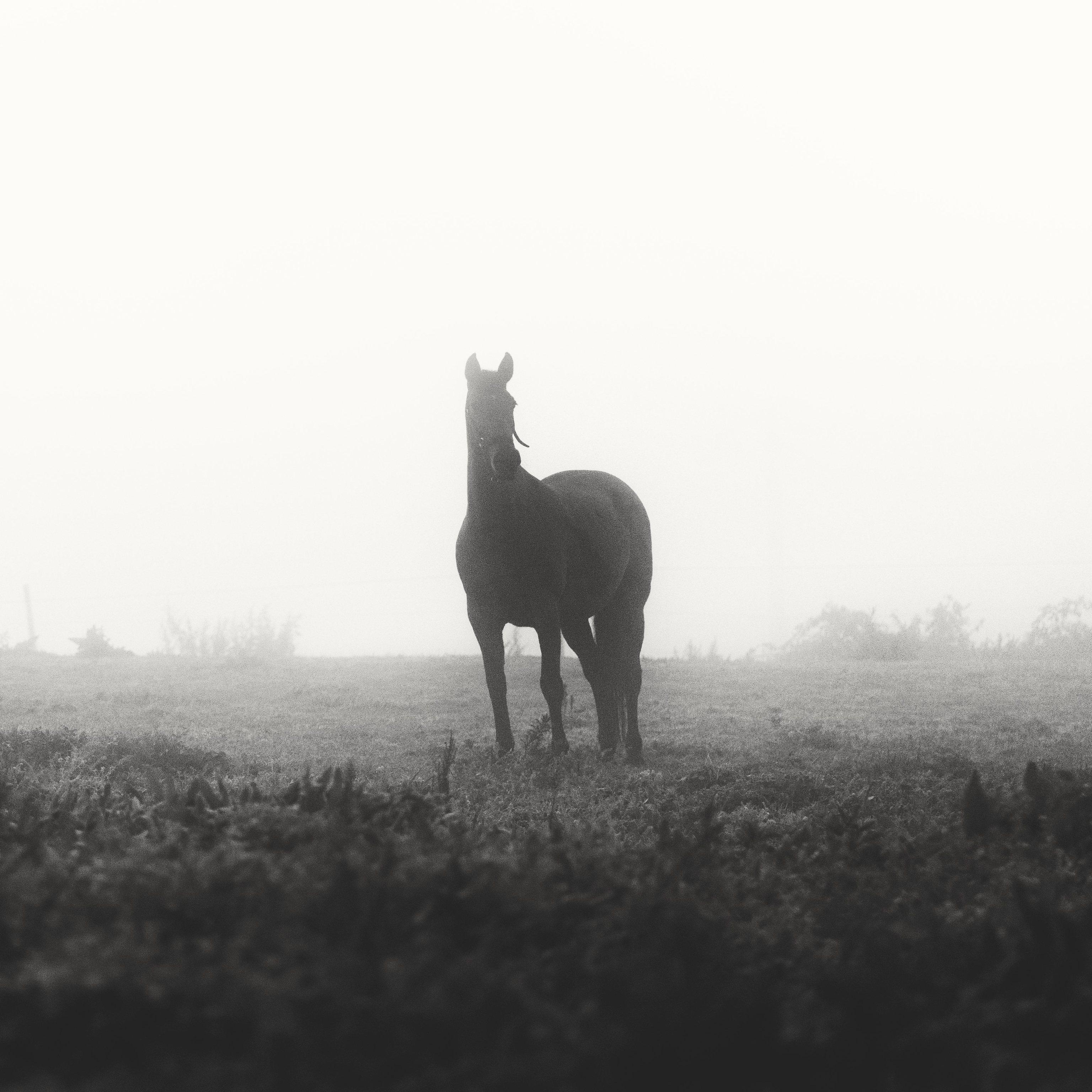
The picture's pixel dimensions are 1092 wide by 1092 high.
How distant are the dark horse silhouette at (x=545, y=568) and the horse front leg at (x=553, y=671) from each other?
11 millimetres

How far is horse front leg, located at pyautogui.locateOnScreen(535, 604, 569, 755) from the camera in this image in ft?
29.5

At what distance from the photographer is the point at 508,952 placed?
3.02 meters

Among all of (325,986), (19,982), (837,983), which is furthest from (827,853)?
(19,982)

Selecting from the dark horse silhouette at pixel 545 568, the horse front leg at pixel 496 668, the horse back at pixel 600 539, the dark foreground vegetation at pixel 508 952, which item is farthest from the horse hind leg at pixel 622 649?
the dark foreground vegetation at pixel 508 952

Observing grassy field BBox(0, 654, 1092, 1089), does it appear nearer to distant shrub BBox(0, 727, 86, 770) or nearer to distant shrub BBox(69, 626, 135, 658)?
distant shrub BBox(0, 727, 86, 770)

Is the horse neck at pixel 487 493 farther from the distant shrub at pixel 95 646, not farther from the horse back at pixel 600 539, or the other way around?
the distant shrub at pixel 95 646

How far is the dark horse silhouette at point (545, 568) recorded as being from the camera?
8539mm

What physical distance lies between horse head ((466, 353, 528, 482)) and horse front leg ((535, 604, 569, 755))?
4.29 feet

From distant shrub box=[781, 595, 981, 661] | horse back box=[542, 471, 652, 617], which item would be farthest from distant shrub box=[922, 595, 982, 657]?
horse back box=[542, 471, 652, 617]

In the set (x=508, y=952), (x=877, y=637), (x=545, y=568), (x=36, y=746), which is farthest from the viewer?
A: (x=877, y=637)

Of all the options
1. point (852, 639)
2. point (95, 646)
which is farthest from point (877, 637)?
point (95, 646)

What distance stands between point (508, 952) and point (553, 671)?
6298 millimetres

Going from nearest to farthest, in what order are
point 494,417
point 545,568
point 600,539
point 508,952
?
point 508,952, point 494,417, point 545,568, point 600,539

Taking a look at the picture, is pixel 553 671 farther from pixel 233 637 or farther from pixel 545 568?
pixel 233 637
